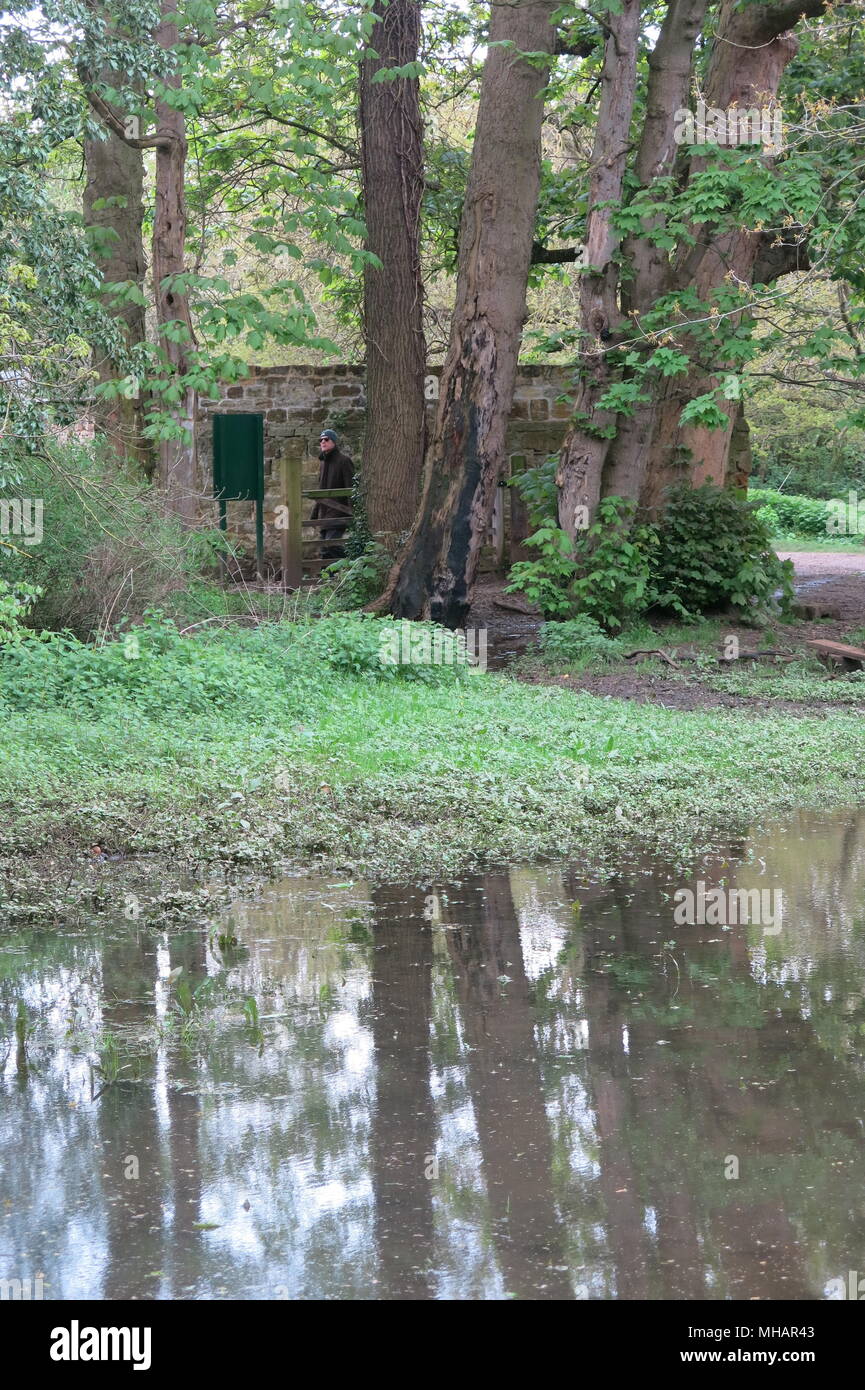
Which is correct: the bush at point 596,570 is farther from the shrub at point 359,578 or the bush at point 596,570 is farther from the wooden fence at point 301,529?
the shrub at point 359,578

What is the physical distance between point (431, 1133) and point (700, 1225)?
0.92 meters

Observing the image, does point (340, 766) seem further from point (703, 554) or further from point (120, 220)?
point (120, 220)

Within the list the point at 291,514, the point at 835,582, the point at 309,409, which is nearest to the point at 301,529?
the point at 291,514

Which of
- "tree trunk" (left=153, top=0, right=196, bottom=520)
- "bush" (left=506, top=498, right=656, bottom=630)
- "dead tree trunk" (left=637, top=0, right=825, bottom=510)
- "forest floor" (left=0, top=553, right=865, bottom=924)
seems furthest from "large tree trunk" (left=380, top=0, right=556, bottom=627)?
"tree trunk" (left=153, top=0, right=196, bottom=520)

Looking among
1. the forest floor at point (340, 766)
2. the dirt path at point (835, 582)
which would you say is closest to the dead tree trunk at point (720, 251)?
the dirt path at point (835, 582)

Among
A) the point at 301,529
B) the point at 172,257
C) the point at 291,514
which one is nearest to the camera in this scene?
the point at 172,257

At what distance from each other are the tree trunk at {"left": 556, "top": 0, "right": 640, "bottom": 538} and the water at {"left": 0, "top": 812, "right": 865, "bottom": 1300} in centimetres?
988

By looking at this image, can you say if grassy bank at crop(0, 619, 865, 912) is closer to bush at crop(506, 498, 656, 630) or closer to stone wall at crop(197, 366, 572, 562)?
bush at crop(506, 498, 656, 630)

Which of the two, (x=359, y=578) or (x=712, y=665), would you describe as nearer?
(x=712, y=665)

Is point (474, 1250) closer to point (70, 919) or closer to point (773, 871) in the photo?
point (70, 919)

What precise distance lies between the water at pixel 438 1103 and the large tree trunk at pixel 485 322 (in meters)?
8.94

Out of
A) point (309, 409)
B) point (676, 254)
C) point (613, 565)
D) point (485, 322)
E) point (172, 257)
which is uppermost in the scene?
point (676, 254)

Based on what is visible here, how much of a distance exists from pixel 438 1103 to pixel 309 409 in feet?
54.6

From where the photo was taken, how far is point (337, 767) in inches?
352
